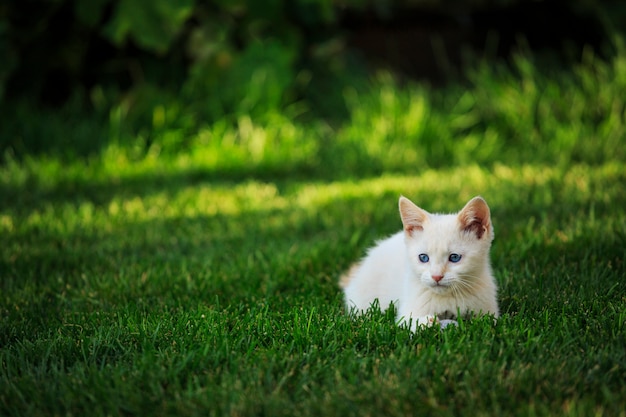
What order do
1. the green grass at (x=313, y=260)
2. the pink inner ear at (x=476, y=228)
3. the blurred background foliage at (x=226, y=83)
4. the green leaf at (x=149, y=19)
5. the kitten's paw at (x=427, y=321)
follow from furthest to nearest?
the blurred background foliage at (x=226, y=83)
the green leaf at (x=149, y=19)
the pink inner ear at (x=476, y=228)
the kitten's paw at (x=427, y=321)
the green grass at (x=313, y=260)

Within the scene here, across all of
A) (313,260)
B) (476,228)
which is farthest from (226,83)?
(476,228)

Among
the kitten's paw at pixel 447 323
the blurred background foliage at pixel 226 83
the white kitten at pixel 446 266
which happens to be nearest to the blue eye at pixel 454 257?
the white kitten at pixel 446 266

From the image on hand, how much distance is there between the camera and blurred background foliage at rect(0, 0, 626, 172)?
6.35m

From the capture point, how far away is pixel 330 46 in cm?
736

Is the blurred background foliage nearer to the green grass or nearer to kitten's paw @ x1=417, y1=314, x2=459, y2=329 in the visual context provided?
the green grass

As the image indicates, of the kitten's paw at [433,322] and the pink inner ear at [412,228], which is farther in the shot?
the pink inner ear at [412,228]

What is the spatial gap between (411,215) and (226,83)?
437 centimetres

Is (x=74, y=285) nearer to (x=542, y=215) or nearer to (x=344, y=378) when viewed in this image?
(x=344, y=378)

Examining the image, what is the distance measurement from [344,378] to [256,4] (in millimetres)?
5026

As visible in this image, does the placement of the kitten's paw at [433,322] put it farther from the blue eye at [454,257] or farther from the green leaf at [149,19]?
the green leaf at [149,19]

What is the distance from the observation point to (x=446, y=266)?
8.46ft

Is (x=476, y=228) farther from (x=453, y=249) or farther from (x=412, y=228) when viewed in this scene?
(x=412, y=228)

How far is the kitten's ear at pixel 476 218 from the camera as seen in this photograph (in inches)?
102

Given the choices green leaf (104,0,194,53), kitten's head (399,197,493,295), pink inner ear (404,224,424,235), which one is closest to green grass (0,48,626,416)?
kitten's head (399,197,493,295)
